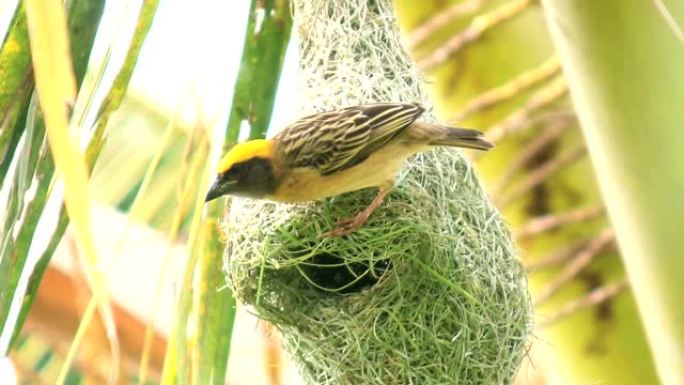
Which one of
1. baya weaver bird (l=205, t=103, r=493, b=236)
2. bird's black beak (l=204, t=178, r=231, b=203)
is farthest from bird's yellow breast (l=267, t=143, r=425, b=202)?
bird's black beak (l=204, t=178, r=231, b=203)

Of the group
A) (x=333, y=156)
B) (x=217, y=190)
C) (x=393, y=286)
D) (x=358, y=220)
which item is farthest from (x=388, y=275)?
(x=217, y=190)

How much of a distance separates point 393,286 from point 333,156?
31 centimetres

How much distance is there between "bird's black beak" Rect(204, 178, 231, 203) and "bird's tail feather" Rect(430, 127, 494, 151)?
465 millimetres

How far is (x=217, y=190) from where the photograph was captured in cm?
226

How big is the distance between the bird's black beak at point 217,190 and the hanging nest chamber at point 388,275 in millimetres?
135

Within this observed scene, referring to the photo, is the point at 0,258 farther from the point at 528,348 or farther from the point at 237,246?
the point at 528,348

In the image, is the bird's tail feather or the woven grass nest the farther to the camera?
the bird's tail feather

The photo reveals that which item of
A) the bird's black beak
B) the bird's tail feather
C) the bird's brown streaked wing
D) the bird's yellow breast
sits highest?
the bird's tail feather

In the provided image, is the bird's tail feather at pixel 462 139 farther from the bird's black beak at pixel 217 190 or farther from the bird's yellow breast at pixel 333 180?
the bird's black beak at pixel 217 190

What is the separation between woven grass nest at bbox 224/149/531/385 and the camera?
89.4 inches

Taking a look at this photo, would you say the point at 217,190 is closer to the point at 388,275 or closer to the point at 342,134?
the point at 342,134

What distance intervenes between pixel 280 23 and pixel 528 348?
0.92 meters

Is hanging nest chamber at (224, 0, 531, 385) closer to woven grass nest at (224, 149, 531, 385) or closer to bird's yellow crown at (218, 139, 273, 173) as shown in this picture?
woven grass nest at (224, 149, 531, 385)

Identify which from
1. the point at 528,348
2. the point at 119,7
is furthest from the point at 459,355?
the point at 119,7
